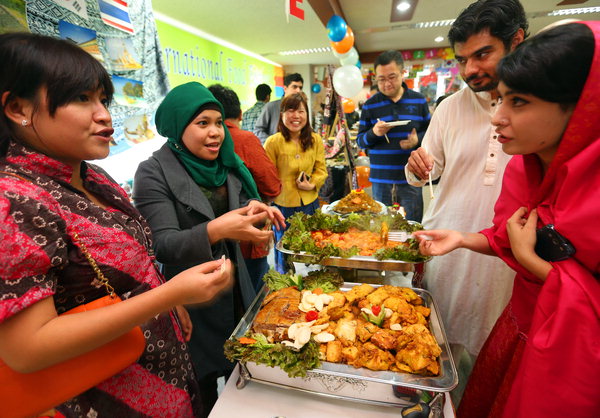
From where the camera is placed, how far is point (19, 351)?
A: 2.45 feet

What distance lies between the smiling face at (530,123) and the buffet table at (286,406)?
104cm

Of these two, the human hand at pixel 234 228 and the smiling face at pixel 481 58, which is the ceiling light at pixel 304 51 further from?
the human hand at pixel 234 228

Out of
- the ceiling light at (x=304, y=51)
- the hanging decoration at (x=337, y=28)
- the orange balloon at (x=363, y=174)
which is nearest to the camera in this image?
the hanging decoration at (x=337, y=28)

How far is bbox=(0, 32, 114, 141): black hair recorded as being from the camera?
86 cm

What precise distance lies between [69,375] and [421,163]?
1.96m

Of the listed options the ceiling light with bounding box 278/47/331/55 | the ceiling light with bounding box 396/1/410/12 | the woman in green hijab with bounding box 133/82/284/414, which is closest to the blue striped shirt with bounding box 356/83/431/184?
the woman in green hijab with bounding box 133/82/284/414

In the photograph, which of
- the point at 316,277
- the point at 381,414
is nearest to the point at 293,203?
the point at 316,277

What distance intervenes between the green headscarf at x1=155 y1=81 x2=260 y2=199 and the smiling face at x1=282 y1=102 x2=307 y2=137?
179cm

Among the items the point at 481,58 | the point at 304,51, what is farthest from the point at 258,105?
the point at 304,51

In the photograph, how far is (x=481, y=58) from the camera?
1606mm

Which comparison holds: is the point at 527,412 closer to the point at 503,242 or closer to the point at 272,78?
the point at 503,242

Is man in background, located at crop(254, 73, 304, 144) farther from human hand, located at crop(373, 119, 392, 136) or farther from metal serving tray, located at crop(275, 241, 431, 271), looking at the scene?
metal serving tray, located at crop(275, 241, 431, 271)

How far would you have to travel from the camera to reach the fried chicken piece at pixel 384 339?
1221mm

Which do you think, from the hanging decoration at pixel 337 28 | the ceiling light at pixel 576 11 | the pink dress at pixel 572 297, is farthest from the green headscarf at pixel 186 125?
the ceiling light at pixel 576 11
